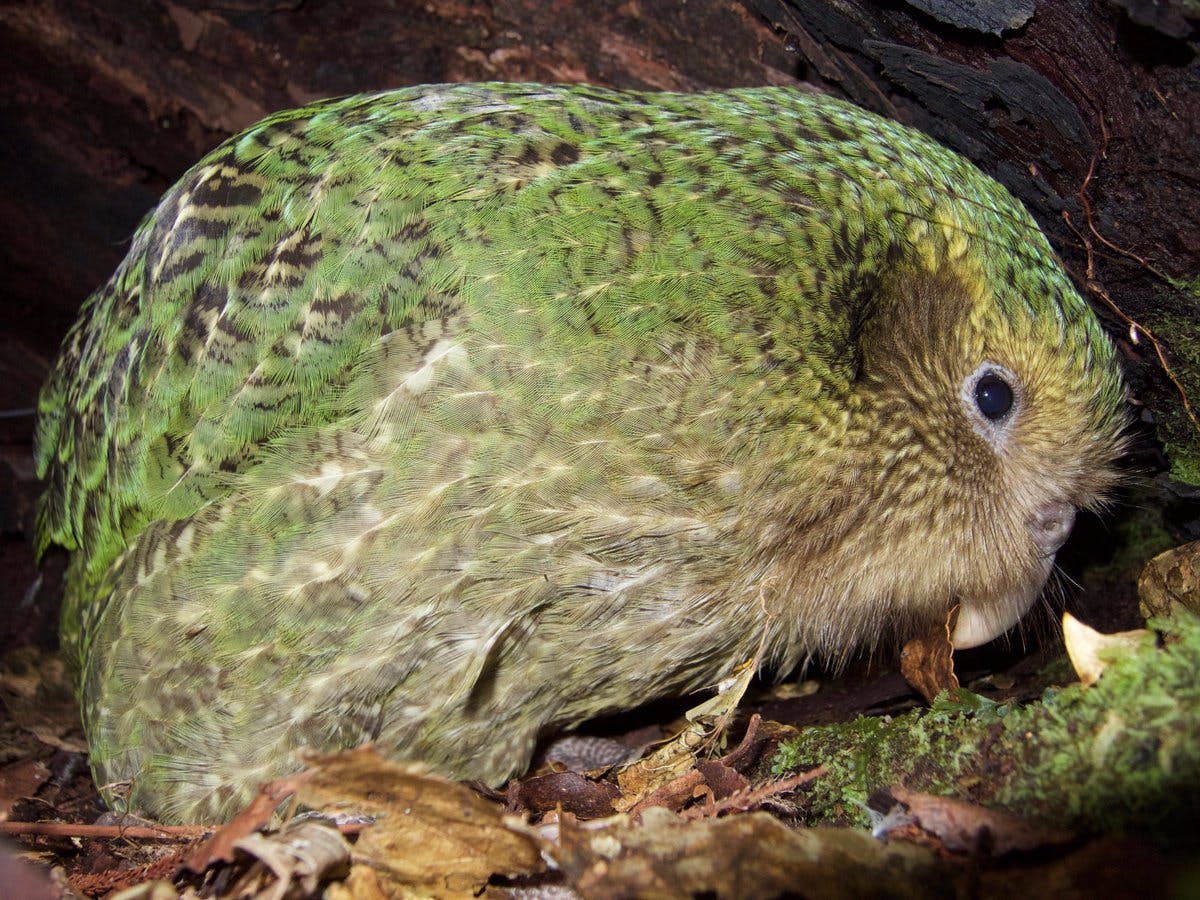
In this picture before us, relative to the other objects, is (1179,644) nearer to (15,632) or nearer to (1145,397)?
(1145,397)

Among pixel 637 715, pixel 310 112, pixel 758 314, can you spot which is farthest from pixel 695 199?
pixel 637 715

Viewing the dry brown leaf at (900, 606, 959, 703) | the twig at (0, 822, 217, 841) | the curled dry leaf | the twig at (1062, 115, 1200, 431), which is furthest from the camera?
the dry brown leaf at (900, 606, 959, 703)

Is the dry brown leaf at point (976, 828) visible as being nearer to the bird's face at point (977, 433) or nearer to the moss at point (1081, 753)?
the moss at point (1081, 753)

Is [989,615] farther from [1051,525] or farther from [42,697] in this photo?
[42,697]

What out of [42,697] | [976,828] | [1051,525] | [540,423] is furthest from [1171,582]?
[42,697]

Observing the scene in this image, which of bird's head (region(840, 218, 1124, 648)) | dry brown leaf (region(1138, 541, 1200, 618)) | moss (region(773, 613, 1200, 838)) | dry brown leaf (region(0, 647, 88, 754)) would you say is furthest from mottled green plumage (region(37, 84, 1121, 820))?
dry brown leaf (region(0, 647, 88, 754))

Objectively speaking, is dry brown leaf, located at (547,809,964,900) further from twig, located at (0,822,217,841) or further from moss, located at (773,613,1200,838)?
twig, located at (0,822,217,841)
